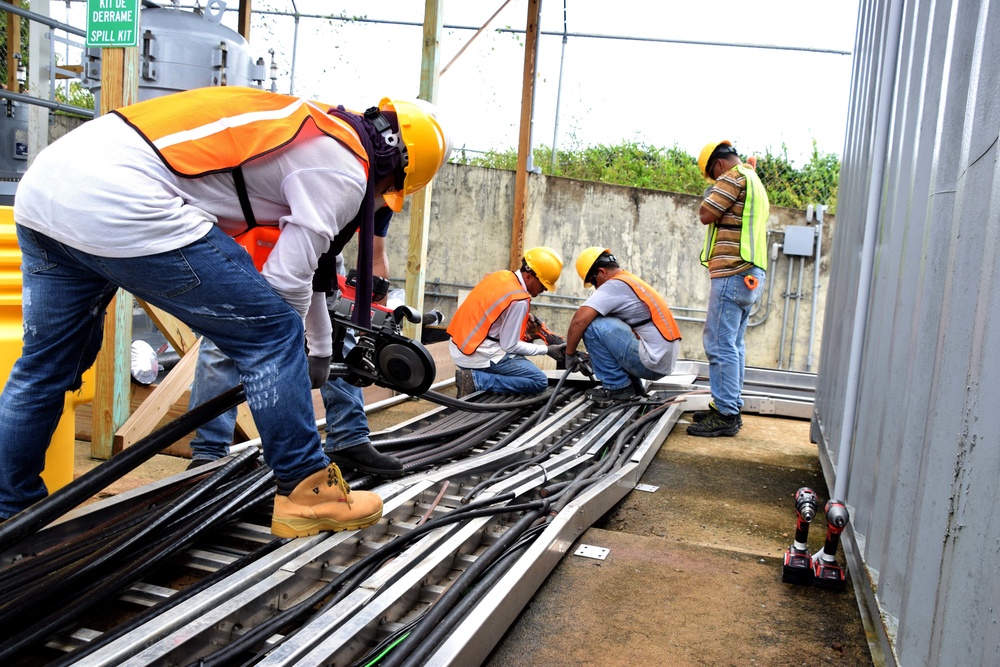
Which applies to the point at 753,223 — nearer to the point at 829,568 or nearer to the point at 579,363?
the point at 579,363

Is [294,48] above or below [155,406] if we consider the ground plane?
above

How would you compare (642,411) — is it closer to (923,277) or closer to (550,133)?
(923,277)

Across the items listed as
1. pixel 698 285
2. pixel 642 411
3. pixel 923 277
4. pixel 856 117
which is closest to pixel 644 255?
pixel 698 285

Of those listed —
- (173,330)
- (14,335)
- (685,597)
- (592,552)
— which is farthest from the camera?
(173,330)

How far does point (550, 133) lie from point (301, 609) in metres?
8.68

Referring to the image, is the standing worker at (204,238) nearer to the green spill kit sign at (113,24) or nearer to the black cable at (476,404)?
the black cable at (476,404)

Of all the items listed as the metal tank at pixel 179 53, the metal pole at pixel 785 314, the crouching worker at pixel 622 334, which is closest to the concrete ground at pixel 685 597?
the crouching worker at pixel 622 334

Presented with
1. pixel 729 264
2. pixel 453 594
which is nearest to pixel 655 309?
pixel 729 264

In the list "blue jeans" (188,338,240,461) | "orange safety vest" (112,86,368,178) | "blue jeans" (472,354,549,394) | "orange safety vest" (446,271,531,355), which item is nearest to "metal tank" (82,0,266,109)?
"orange safety vest" (446,271,531,355)

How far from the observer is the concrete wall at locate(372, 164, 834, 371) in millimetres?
9805

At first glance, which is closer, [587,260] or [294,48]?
[587,260]

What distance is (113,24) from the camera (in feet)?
13.0

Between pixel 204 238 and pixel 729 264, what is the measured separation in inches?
169

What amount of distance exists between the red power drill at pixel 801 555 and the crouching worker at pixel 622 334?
313 cm
